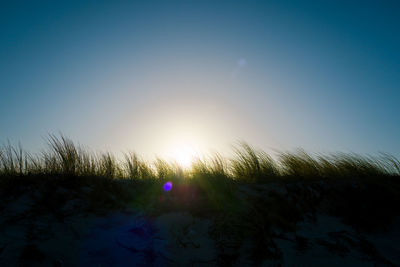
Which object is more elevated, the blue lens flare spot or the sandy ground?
the blue lens flare spot

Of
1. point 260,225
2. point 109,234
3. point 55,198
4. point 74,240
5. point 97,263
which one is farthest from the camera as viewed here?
point 55,198

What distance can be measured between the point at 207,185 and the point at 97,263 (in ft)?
4.80

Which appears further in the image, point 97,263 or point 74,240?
point 74,240

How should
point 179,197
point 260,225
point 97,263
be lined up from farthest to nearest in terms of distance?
point 179,197 < point 260,225 < point 97,263

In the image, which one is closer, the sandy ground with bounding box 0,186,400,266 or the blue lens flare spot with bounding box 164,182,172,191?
the sandy ground with bounding box 0,186,400,266

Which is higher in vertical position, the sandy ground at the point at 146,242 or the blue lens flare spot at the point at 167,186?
the blue lens flare spot at the point at 167,186

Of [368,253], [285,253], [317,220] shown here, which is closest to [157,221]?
[285,253]

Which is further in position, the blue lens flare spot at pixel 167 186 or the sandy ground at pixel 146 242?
the blue lens flare spot at pixel 167 186

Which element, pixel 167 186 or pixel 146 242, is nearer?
pixel 146 242

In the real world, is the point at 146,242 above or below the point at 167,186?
below

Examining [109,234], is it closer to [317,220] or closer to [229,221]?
[229,221]

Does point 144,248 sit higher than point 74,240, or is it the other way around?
point 74,240

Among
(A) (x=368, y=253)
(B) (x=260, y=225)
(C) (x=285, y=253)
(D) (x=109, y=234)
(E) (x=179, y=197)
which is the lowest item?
(A) (x=368, y=253)

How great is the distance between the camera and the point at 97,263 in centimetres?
163
